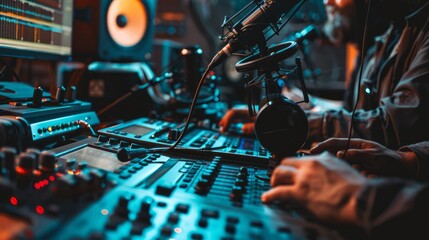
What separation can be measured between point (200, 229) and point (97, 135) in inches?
21.4

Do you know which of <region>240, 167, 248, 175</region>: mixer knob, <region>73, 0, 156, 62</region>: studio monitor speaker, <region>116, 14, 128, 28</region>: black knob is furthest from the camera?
<region>116, 14, 128, 28</region>: black knob

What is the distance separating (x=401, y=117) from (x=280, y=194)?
73 cm

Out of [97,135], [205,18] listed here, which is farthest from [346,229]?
[205,18]

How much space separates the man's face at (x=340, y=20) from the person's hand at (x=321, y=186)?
1370mm

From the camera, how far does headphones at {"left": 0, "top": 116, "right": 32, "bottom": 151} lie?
0.63 metres

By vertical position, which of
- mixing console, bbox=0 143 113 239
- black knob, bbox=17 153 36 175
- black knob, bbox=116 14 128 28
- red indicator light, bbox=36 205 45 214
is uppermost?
black knob, bbox=116 14 128 28

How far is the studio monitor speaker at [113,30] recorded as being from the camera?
1.39 m

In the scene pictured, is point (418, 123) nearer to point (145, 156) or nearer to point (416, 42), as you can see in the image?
point (416, 42)

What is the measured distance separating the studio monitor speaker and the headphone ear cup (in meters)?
0.94

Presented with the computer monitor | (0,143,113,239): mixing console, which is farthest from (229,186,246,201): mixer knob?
the computer monitor

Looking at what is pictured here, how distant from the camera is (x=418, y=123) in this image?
3.46 feet

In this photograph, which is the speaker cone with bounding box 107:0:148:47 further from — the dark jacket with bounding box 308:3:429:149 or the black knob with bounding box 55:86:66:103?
the dark jacket with bounding box 308:3:429:149

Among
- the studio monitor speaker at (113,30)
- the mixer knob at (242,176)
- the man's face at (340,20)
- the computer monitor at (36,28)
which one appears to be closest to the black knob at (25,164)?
the mixer knob at (242,176)

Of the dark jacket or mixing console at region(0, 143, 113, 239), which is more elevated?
the dark jacket
